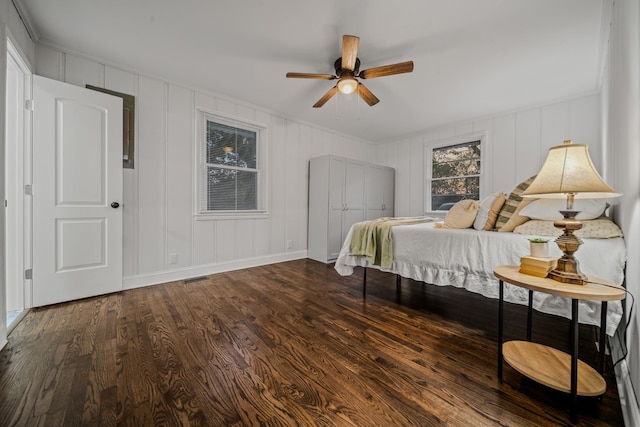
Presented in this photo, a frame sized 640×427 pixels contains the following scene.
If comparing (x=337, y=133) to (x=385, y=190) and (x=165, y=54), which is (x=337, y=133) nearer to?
(x=385, y=190)

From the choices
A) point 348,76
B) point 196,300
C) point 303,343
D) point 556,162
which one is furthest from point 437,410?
point 348,76

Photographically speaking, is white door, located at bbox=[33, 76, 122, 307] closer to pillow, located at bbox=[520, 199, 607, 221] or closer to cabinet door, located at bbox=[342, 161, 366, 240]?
cabinet door, located at bbox=[342, 161, 366, 240]

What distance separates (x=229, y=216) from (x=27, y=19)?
259cm

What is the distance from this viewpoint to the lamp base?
117cm

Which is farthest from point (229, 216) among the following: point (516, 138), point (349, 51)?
point (516, 138)

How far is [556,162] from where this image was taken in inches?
47.4

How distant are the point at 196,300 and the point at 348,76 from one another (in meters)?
2.78

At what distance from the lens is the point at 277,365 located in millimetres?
1474

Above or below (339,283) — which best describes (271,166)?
above

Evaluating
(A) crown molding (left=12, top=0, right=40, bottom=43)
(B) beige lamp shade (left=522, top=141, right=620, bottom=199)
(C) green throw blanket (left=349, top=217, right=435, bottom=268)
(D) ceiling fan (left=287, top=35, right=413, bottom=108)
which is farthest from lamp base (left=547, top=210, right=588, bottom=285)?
(A) crown molding (left=12, top=0, right=40, bottom=43)

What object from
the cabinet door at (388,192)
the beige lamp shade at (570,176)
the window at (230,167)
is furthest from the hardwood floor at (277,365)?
the cabinet door at (388,192)

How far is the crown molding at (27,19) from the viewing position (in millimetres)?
1968

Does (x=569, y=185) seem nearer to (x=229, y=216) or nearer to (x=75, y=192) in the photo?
(x=229, y=216)

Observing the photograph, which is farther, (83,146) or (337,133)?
(337,133)
